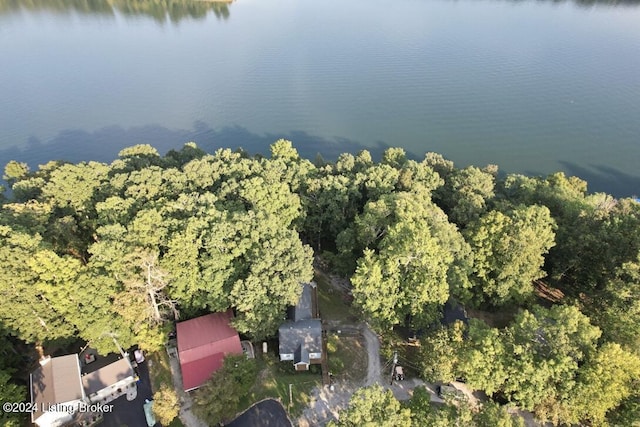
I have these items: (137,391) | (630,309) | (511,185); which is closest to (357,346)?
(137,391)

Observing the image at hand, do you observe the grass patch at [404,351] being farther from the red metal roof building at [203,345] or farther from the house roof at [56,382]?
the house roof at [56,382]

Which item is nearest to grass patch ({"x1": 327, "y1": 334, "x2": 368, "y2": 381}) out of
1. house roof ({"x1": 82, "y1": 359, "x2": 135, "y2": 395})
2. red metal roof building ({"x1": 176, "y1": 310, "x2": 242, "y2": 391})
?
red metal roof building ({"x1": 176, "y1": 310, "x2": 242, "y2": 391})

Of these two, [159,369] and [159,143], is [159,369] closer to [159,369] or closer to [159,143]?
[159,369]

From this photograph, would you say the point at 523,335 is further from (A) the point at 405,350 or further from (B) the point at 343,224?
(B) the point at 343,224

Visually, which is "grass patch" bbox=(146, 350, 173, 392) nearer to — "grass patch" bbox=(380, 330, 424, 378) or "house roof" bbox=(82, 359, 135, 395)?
"house roof" bbox=(82, 359, 135, 395)

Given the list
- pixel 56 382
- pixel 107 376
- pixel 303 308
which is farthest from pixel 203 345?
pixel 56 382

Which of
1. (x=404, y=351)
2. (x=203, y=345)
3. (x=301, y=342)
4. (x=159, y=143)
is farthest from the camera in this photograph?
(x=159, y=143)
